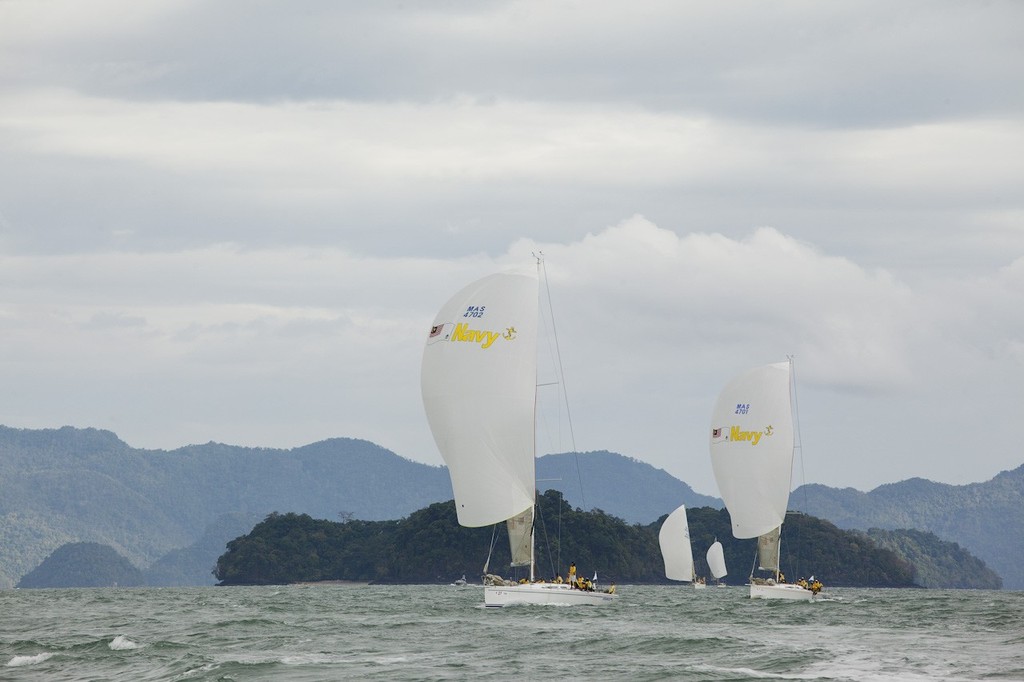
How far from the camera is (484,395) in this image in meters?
60.2

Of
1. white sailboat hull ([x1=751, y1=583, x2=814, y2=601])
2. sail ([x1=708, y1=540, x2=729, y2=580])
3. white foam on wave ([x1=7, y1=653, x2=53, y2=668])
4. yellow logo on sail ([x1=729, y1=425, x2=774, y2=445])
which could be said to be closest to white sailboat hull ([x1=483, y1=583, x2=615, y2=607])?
white foam on wave ([x1=7, y1=653, x2=53, y2=668])

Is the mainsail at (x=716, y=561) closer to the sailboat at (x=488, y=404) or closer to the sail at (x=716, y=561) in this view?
the sail at (x=716, y=561)

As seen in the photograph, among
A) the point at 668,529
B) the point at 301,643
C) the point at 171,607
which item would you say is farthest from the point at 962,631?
the point at 668,529

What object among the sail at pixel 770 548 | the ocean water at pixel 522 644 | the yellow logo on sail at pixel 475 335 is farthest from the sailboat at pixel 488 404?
the sail at pixel 770 548

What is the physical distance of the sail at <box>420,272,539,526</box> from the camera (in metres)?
60.0

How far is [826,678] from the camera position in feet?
113

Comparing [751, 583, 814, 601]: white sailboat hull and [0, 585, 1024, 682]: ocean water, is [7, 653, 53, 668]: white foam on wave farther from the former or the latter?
[751, 583, 814, 601]: white sailboat hull

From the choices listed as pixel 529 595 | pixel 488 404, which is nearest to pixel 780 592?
pixel 529 595

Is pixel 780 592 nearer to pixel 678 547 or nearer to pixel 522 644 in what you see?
pixel 522 644

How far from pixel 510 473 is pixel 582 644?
1779 centimetres

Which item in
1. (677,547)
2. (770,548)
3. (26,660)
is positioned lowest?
(26,660)

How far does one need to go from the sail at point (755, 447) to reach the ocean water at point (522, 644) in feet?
73.1

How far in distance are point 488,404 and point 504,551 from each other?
9835 cm

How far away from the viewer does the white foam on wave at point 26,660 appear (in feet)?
137
